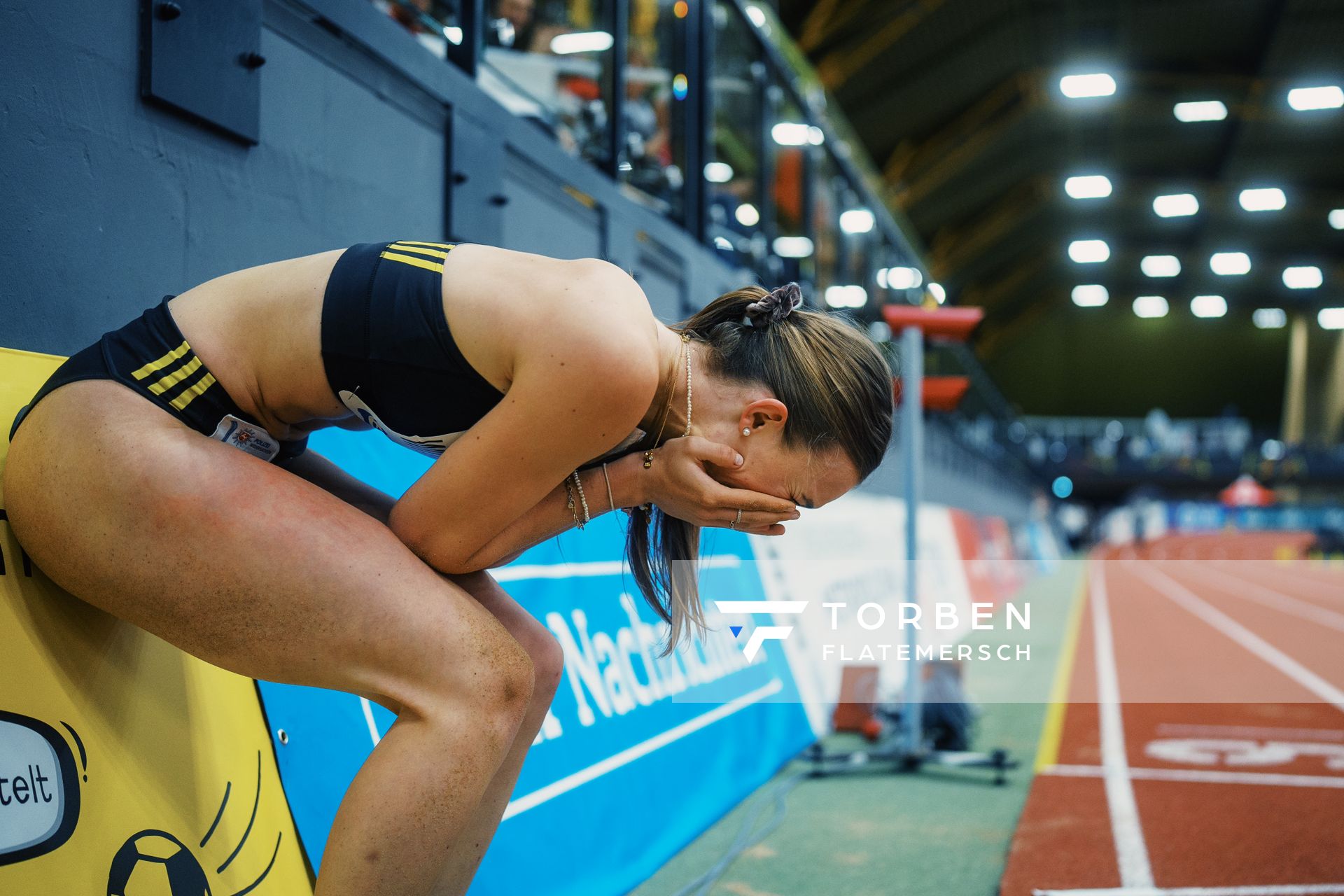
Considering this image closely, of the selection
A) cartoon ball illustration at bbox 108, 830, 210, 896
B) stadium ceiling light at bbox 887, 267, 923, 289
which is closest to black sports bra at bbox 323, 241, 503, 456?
cartoon ball illustration at bbox 108, 830, 210, 896

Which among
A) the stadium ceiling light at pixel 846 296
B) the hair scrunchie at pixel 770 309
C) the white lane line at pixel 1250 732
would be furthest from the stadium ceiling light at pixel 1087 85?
the hair scrunchie at pixel 770 309

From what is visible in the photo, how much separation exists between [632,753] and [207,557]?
5.89ft

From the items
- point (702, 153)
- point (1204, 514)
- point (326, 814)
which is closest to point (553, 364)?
point (326, 814)

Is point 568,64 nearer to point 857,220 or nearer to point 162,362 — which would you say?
point 162,362

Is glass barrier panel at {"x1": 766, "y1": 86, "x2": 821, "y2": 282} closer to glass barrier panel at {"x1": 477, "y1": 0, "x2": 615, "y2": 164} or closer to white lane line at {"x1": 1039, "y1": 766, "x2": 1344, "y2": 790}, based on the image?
glass barrier panel at {"x1": 477, "y1": 0, "x2": 615, "y2": 164}

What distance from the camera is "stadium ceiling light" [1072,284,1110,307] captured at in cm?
4016

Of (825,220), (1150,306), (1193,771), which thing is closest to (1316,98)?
(825,220)

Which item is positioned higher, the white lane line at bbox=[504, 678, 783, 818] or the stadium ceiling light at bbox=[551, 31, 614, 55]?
the stadium ceiling light at bbox=[551, 31, 614, 55]

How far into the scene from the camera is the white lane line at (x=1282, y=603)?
1102cm

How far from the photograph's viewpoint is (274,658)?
1340mm

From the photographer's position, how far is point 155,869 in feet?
4.80

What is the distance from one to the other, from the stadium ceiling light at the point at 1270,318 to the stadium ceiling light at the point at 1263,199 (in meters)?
13.0

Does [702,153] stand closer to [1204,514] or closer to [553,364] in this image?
[553,364]

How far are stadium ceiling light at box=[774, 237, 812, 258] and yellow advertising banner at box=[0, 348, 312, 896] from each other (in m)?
7.37
